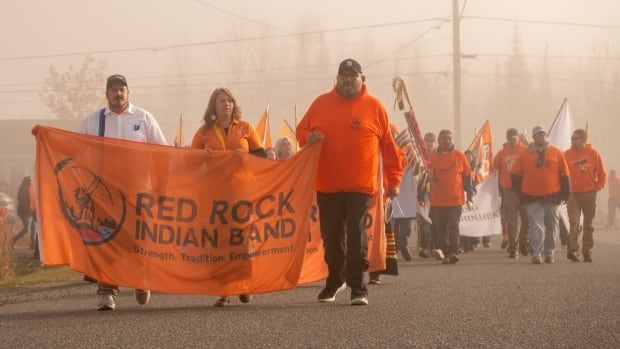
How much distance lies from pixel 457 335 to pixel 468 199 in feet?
30.8

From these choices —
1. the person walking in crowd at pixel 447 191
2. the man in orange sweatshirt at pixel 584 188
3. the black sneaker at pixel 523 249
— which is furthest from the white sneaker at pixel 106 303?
the black sneaker at pixel 523 249

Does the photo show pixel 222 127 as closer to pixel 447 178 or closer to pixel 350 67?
pixel 350 67

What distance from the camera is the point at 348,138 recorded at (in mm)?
9195

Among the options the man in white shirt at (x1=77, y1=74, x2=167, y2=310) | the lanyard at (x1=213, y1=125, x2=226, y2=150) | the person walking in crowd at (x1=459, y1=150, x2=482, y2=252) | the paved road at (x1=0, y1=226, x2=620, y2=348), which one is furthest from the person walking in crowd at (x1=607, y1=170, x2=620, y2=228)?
the man in white shirt at (x1=77, y1=74, x2=167, y2=310)

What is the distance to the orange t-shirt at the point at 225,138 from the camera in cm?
929

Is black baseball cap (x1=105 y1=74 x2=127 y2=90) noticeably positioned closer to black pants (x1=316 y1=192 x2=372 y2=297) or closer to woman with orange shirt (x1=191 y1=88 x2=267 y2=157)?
woman with orange shirt (x1=191 y1=88 x2=267 y2=157)

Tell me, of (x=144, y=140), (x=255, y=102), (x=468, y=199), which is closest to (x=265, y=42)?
(x=255, y=102)

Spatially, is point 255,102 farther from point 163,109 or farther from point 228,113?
point 228,113

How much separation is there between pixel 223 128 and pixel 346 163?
1158 mm

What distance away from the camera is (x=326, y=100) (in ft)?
30.5

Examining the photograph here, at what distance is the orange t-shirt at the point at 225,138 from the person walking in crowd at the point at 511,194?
27.1 feet

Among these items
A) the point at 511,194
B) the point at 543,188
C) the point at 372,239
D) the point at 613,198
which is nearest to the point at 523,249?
the point at 511,194

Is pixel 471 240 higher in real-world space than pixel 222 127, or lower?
lower

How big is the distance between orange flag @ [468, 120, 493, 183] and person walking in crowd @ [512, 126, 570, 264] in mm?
6049
